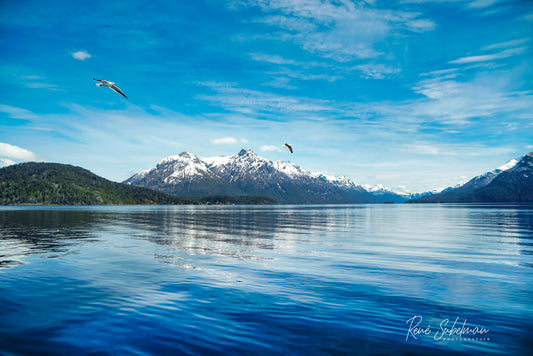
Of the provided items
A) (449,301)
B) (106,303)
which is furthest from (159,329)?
(449,301)

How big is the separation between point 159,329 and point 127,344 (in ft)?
5.52

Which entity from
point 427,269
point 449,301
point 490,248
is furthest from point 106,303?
point 490,248

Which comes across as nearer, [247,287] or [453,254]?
[247,287]

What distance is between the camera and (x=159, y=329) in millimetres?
14016

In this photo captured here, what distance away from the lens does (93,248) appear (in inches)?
1518

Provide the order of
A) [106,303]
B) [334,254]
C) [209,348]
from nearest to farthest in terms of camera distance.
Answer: [209,348] → [106,303] → [334,254]

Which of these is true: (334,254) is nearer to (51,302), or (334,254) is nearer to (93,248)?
(51,302)

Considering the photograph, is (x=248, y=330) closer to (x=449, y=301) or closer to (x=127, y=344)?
(x=127, y=344)

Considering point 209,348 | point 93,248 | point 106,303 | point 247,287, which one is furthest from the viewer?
point 93,248

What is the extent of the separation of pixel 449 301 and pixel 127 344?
17380 millimetres

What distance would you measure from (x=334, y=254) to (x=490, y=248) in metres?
21.6

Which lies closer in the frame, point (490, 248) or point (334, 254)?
point (334, 254)

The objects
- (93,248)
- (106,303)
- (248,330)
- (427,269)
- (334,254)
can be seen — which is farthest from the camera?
(93,248)

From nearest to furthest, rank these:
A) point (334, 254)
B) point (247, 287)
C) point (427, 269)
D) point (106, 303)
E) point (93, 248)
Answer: point (106, 303) → point (247, 287) → point (427, 269) → point (334, 254) → point (93, 248)
